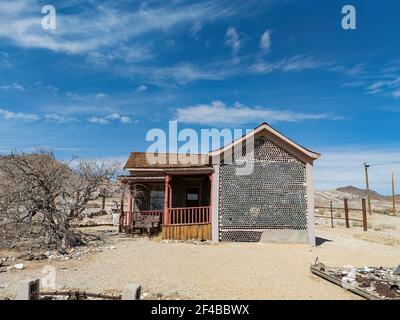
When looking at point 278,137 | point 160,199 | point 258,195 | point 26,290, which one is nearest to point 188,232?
point 258,195

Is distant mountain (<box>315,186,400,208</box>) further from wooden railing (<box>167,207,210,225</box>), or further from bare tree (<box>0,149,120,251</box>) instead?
bare tree (<box>0,149,120,251</box>)

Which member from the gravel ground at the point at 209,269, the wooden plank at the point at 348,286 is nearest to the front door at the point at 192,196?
the gravel ground at the point at 209,269

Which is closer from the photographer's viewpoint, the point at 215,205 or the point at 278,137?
the point at 215,205

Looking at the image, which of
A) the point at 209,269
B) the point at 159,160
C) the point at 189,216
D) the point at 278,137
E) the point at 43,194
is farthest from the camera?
the point at 159,160

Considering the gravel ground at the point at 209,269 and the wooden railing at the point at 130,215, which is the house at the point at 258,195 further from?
the wooden railing at the point at 130,215

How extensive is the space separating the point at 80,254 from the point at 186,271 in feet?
13.9

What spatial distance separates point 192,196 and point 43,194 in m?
8.49

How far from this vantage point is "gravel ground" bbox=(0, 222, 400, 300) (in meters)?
7.69

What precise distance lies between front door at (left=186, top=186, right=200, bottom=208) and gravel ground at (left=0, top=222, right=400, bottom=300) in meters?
4.43

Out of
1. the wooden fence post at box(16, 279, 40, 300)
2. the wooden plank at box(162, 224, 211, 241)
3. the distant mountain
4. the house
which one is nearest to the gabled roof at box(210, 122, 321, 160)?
the house

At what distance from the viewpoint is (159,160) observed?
66.3ft

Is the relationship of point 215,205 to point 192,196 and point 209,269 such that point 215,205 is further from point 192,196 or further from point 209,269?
point 209,269

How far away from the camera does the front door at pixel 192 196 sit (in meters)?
18.9

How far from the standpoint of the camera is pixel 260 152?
52.2 ft
